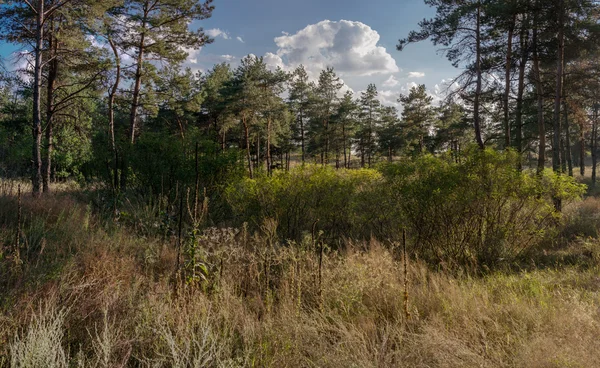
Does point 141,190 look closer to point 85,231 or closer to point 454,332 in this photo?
point 85,231

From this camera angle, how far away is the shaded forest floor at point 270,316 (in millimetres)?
2338

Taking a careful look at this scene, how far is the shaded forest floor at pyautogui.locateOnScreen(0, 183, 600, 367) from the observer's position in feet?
7.67

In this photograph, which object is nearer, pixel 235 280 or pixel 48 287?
pixel 48 287

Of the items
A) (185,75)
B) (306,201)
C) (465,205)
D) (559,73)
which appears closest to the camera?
(465,205)

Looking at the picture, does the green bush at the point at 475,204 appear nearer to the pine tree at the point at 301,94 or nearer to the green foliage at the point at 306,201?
the green foliage at the point at 306,201

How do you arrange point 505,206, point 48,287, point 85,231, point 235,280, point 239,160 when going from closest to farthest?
point 48,287, point 235,280, point 85,231, point 505,206, point 239,160

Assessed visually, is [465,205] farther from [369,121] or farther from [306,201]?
[369,121]

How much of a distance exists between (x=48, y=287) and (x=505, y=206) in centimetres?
671

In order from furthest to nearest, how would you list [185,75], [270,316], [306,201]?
1. [185,75]
2. [306,201]
3. [270,316]

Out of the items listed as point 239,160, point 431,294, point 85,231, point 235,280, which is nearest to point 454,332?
point 431,294

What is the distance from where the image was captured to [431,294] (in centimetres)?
349

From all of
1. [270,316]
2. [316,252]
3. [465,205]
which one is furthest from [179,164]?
[465,205]

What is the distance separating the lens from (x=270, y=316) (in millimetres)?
2980

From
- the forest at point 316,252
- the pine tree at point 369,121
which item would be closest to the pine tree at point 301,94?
the pine tree at point 369,121
